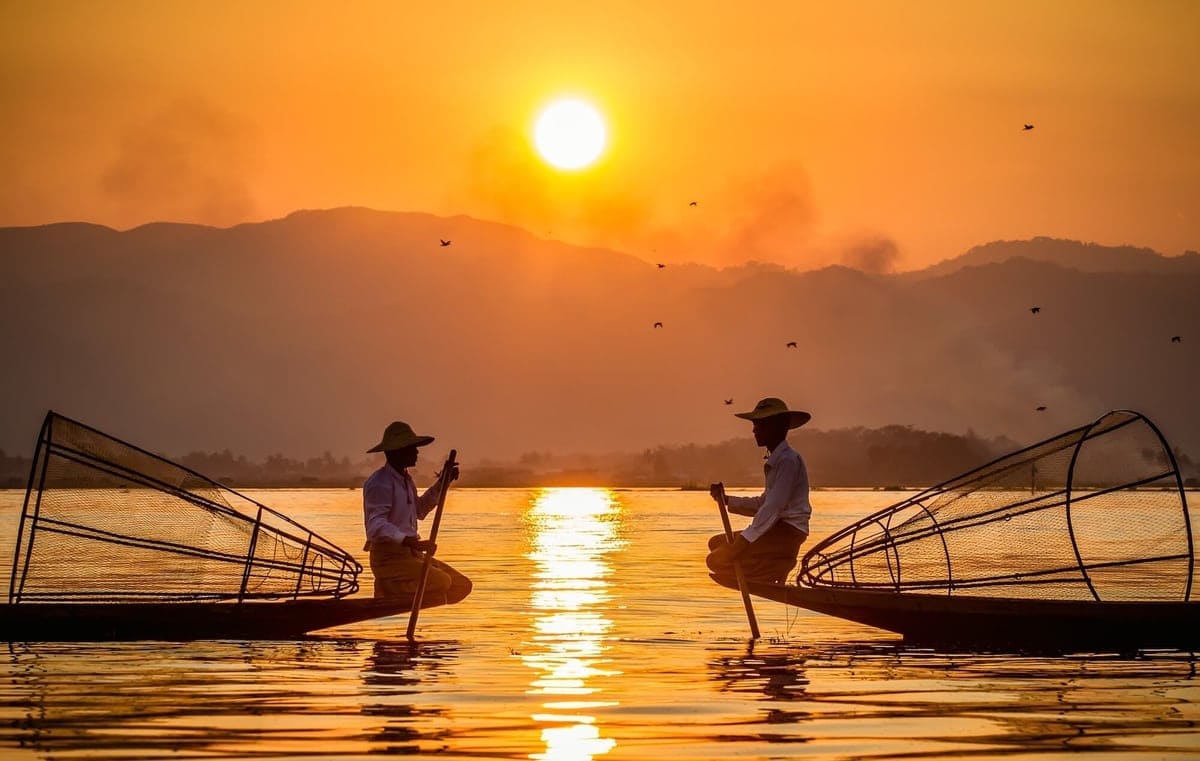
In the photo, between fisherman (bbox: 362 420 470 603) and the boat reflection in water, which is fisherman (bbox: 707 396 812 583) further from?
fisherman (bbox: 362 420 470 603)

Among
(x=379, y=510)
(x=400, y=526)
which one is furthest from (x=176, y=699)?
(x=400, y=526)

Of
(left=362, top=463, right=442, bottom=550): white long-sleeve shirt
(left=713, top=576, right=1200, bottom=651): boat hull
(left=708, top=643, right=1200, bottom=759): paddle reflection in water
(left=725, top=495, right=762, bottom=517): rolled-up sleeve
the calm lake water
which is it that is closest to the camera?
the calm lake water

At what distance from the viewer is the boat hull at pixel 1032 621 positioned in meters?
18.0

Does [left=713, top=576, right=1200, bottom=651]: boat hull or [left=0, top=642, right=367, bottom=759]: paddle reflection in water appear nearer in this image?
[left=0, top=642, right=367, bottom=759]: paddle reflection in water

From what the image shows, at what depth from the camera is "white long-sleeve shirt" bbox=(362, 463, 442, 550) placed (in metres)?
18.3

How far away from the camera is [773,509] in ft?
60.8

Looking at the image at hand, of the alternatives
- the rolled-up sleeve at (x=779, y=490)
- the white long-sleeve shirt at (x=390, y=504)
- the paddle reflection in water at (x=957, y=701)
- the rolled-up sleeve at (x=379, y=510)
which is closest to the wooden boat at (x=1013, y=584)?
the paddle reflection in water at (x=957, y=701)

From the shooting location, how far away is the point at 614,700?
1416 cm

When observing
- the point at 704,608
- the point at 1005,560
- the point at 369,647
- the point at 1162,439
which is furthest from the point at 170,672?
the point at 1005,560

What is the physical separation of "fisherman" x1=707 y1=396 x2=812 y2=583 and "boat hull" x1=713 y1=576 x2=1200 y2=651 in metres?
1.00

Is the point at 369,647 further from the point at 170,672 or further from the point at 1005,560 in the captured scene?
the point at 1005,560

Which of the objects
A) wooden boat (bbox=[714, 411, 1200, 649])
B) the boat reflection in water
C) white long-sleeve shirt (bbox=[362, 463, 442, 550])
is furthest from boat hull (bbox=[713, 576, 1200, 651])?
white long-sleeve shirt (bbox=[362, 463, 442, 550])

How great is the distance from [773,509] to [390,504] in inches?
176

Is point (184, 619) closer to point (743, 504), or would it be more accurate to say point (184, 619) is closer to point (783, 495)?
point (743, 504)
